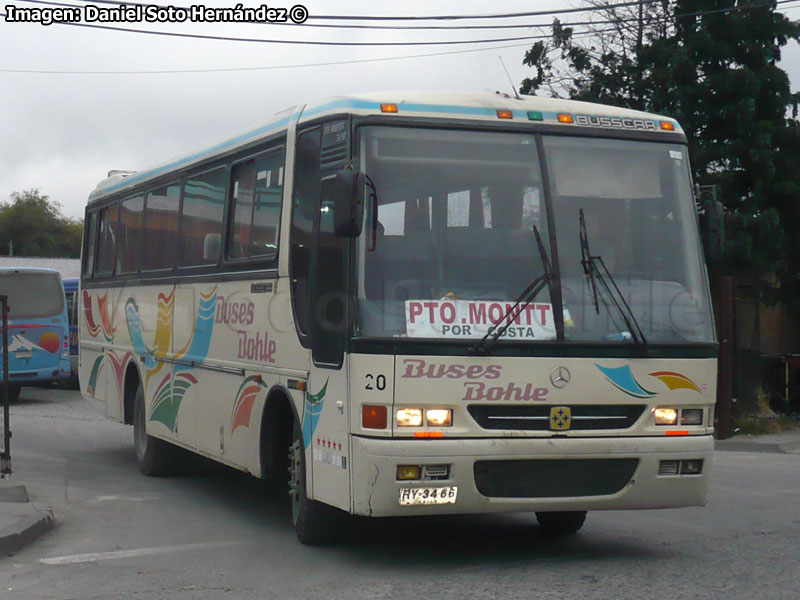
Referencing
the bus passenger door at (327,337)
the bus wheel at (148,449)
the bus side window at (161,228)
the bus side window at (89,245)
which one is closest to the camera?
the bus passenger door at (327,337)

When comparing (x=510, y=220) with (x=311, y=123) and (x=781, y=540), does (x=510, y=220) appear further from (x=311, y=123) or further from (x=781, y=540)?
(x=781, y=540)

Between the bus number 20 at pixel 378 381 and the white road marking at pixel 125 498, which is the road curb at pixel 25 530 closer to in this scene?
the white road marking at pixel 125 498

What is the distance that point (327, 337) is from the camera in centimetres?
846

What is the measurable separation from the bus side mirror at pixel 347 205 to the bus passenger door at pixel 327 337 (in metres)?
0.29

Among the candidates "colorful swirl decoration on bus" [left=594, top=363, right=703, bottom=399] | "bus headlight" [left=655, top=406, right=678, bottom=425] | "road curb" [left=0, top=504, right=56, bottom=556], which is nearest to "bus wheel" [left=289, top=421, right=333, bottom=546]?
"road curb" [left=0, top=504, right=56, bottom=556]

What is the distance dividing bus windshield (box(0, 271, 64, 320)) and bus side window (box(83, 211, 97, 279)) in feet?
32.2

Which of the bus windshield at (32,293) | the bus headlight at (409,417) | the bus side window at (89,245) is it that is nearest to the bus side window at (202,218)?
the bus headlight at (409,417)

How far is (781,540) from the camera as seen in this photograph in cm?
970

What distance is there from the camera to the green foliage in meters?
117

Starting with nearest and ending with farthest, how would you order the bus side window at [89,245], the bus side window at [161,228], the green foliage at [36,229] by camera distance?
the bus side window at [161,228] < the bus side window at [89,245] < the green foliage at [36,229]

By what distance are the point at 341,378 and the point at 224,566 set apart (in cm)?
152

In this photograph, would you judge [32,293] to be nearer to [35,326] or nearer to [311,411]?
[35,326]

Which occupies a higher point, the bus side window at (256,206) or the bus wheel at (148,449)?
the bus side window at (256,206)

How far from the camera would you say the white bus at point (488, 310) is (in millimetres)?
8031
